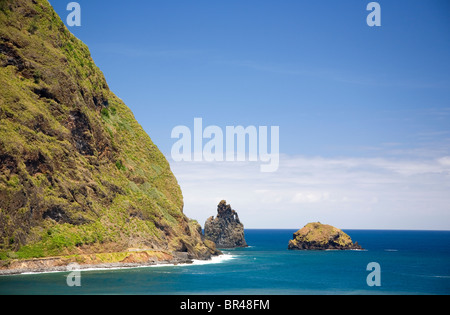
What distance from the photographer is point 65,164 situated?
109 meters

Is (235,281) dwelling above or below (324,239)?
above

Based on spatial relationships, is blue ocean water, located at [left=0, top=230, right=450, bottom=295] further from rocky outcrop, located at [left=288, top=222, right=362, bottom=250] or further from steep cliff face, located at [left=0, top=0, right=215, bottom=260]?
rocky outcrop, located at [left=288, top=222, right=362, bottom=250]

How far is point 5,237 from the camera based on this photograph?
84.6m

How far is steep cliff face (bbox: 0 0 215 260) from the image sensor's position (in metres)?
92.1

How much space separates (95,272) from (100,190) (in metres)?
30.1

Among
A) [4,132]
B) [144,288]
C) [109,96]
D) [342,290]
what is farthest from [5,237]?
[109,96]

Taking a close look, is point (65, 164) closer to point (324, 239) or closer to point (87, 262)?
point (87, 262)

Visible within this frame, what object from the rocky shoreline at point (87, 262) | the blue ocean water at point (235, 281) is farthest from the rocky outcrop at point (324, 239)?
the rocky shoreline at point (87, 262)

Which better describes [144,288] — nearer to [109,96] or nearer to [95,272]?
[95,272]

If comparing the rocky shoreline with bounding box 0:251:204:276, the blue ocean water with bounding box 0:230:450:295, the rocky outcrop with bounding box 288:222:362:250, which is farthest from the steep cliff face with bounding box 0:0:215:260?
the rocky outcrop with bounding box 288:222:362:250

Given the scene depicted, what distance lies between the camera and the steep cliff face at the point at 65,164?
302 ft

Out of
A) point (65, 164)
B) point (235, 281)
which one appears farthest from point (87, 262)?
point (235, 281)

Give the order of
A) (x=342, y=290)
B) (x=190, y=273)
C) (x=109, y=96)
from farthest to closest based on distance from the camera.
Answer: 1. (x=109, y=96)
2. (x=190, y=273)
3. (x=342, y=290)

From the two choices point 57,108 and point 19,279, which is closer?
point 19,279
